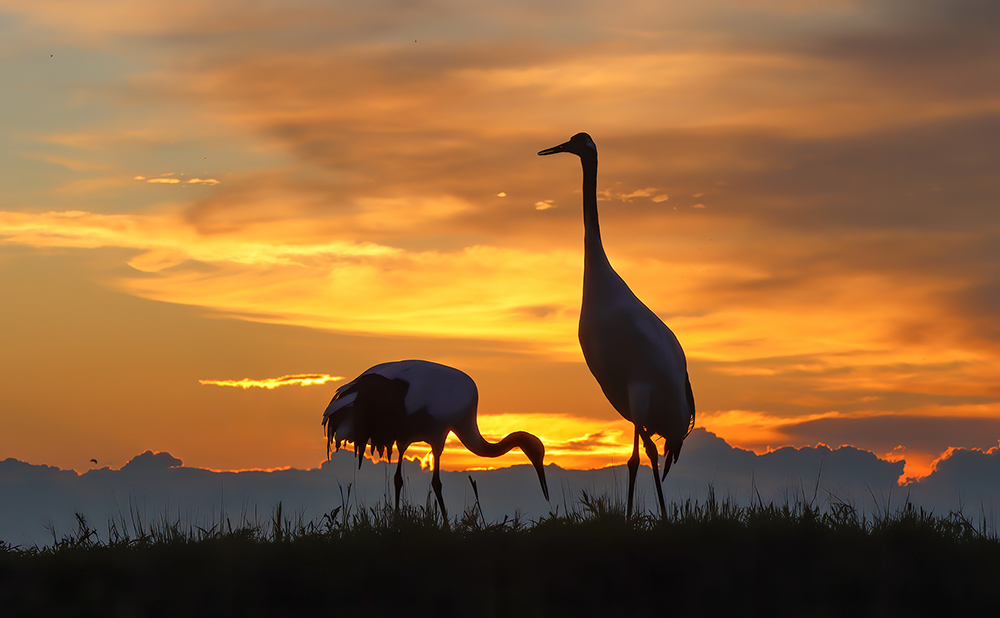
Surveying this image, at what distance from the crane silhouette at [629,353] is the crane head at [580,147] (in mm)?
1100

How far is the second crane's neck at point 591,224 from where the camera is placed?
455 inches

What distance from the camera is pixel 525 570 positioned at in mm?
8312

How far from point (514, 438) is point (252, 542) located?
604 cm

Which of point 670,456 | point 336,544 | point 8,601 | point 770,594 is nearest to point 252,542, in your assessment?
point 336,544

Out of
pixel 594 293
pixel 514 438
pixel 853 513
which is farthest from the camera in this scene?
pixel 514 438

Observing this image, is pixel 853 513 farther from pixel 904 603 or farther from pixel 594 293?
pixel 594 293

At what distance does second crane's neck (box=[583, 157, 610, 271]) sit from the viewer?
11562mm

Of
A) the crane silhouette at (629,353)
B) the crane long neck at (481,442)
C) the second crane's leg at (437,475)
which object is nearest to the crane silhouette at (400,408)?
the second crane's leg at (437,475)

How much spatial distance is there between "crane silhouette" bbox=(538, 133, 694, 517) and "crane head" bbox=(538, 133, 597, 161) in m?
1.10

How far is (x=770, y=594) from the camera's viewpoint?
8.34 metres

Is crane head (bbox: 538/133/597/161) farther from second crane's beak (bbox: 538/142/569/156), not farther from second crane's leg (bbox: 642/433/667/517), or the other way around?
second crane's leg (bbox: 642/433/667/517)

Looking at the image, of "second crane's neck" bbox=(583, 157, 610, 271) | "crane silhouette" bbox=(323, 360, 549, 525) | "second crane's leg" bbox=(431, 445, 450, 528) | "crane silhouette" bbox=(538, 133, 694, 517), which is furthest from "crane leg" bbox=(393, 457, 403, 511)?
"second crane's neck" bbox=(583, 157, 610, 271)

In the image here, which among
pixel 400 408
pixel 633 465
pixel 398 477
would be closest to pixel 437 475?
pixel 398 477

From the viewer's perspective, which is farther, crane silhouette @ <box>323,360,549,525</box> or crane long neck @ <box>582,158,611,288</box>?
crane silhouette @ <box>323,360,549,525</box>
